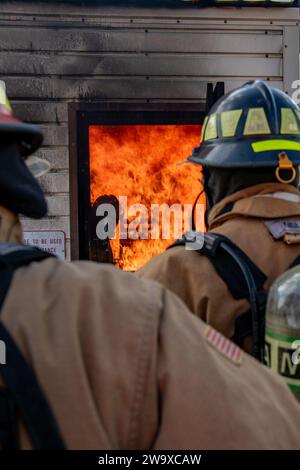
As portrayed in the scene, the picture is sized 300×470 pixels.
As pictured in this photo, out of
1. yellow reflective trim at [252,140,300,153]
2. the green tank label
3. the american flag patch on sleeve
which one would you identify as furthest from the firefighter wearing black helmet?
the american flag patch on sleeve

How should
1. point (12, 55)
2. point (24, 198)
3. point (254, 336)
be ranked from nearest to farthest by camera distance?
point (24, 198) < point (254, 336) < point (12, 55)

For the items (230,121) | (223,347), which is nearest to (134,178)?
(230,121)

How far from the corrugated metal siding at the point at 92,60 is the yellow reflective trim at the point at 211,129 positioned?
11.3 ft

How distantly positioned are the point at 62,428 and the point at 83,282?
0.26m

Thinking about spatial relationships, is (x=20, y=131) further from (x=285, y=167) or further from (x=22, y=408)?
(x=285, y=167)

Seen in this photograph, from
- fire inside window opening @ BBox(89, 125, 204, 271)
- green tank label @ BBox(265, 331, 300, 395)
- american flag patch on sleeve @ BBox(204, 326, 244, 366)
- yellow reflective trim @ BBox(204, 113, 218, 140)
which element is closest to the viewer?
american flag patch on sleeve @ BBox(204, 326, 244, 366)

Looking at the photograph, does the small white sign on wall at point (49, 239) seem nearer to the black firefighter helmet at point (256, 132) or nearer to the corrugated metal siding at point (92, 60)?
the corrugated metal siding at point (92, 60)

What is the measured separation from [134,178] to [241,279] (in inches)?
168

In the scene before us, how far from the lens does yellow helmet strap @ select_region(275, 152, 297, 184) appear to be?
2.80 metres

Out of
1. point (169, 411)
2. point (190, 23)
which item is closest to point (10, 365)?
point (169, 411)

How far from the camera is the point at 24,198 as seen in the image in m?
1.35

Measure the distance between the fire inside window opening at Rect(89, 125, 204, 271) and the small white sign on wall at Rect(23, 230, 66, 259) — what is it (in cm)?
31

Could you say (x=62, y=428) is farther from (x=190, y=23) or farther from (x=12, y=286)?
(x=190, y=23)

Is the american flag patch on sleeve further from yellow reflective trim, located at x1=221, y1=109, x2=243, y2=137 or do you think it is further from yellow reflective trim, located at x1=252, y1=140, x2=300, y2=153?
yellow reflective trim, located at x1=221, y1=109, x2=243, y2=137
